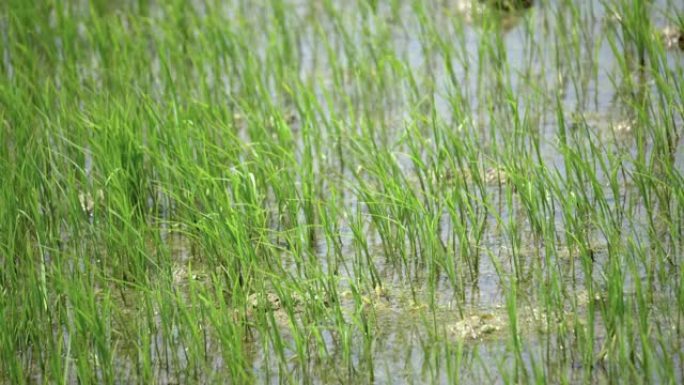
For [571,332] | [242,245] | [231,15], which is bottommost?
[571,332]

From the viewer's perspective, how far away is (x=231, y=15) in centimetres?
639

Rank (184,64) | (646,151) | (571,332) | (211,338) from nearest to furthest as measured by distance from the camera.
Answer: (571,332) < (211,338) < (646,151) < (184,64)

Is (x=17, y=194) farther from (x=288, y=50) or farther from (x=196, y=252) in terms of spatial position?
(x=288, y=50)

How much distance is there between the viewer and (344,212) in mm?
3854

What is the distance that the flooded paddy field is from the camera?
325cm

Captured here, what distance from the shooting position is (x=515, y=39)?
5754 mm

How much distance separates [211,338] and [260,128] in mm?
1170

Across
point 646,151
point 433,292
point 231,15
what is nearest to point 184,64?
point 231,15

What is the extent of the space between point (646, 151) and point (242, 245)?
1.61 m

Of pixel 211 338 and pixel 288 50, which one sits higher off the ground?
pixel 288 50

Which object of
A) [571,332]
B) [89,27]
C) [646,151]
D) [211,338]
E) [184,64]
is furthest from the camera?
[89,27]

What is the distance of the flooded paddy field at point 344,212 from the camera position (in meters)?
3.25

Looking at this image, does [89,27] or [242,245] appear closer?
[242,245]

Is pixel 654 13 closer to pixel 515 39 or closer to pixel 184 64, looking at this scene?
pixel 515 39
